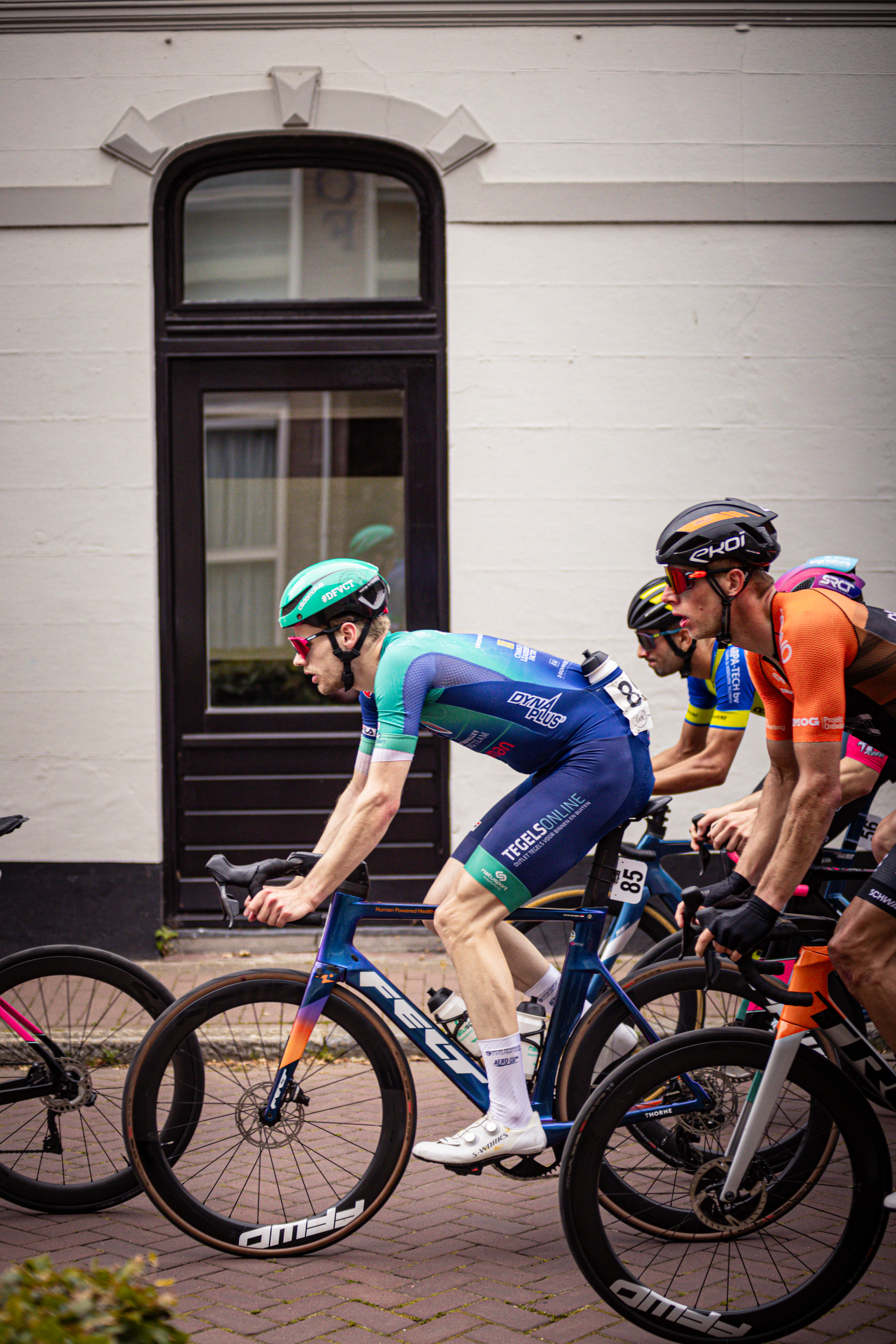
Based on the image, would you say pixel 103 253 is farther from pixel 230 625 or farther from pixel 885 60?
pixel 885 60

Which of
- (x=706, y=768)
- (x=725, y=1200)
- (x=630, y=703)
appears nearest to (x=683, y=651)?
(x=706, y=768)

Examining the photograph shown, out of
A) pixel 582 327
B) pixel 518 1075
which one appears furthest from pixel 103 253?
pixel 518 1075

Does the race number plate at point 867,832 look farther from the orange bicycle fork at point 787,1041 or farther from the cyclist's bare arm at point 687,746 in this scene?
the orange bicycle fork at point 787,1041

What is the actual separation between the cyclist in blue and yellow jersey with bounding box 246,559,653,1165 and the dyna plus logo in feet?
0.35

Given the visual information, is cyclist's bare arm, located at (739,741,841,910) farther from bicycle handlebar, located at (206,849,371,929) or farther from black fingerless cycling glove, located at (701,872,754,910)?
bicycle handlebar, located at (206,849,371,929)

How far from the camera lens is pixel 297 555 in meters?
8.27

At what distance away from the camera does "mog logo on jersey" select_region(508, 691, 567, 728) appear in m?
3.79

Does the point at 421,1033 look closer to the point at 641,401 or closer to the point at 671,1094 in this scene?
the point at 671,1094

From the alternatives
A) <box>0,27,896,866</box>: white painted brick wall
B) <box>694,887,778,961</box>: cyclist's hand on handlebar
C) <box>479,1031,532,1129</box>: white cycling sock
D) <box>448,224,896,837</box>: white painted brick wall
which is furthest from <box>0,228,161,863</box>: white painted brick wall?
<box>694,887,778,961</box>: cyclist's hand on handlebar

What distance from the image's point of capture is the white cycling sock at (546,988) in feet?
12.9

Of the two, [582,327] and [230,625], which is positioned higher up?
[582,327]

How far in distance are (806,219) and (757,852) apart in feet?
18.5

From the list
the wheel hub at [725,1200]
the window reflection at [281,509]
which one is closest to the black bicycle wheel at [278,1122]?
the wheel hub at [725,1200]

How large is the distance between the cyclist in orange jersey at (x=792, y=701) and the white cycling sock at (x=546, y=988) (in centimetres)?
90
